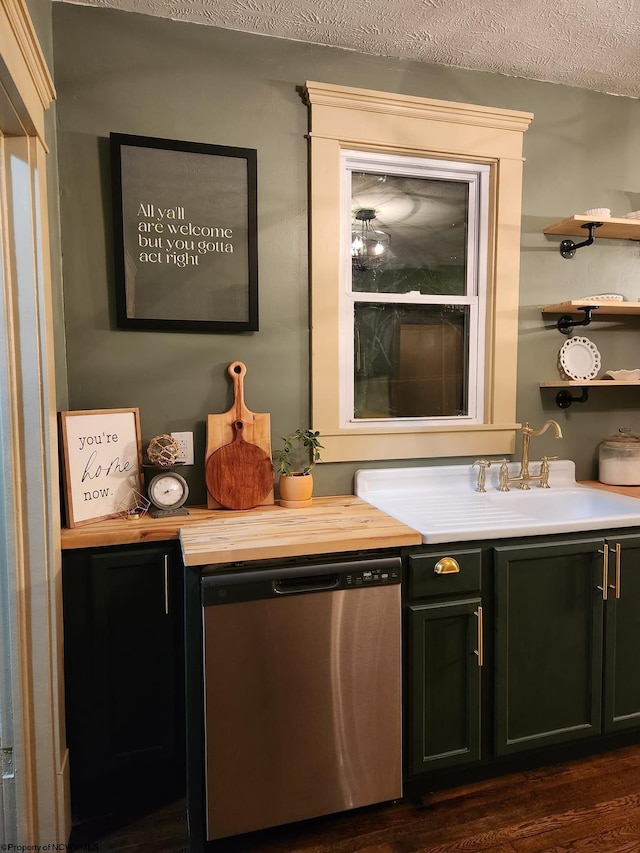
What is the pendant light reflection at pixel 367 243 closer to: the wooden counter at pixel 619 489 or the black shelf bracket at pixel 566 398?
the black shelf bracket at pixel 566 398

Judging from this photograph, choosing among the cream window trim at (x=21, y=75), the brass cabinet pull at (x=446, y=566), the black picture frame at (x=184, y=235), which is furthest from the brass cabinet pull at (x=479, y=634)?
the cream window trim at (x=21, y=75)

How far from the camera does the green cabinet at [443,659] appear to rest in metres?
1.80

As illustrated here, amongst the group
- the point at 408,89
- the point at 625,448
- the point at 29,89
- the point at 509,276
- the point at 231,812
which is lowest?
the point at 231,812

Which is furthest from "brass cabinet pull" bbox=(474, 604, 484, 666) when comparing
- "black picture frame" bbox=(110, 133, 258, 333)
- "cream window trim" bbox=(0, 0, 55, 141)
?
"cream window trim" bbox=(0, 0, 55, 141)

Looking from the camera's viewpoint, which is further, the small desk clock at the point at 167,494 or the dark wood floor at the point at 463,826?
the small desk clock at the point at 167,494

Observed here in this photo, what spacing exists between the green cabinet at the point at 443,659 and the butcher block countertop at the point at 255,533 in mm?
163

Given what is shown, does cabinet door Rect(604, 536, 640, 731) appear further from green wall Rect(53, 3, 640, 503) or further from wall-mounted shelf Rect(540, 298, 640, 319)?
wall-mounted shelf Rect(540, 298, 640, 319)

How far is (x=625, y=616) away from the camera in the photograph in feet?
6.69

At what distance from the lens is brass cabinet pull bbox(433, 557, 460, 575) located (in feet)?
5.94

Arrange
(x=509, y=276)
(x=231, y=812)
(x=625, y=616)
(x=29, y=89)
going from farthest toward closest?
(x=509, y=276) < (x=625, y=616) < (x=231, y=812) < (x=29, y=89)

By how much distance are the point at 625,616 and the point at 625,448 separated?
33.2 inches

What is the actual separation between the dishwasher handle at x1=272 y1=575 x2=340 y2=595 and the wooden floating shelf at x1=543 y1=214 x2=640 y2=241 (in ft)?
5.89

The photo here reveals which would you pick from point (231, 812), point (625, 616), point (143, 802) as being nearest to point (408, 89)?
point (625, 616)

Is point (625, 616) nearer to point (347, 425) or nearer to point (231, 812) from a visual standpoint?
point (347, 425)
